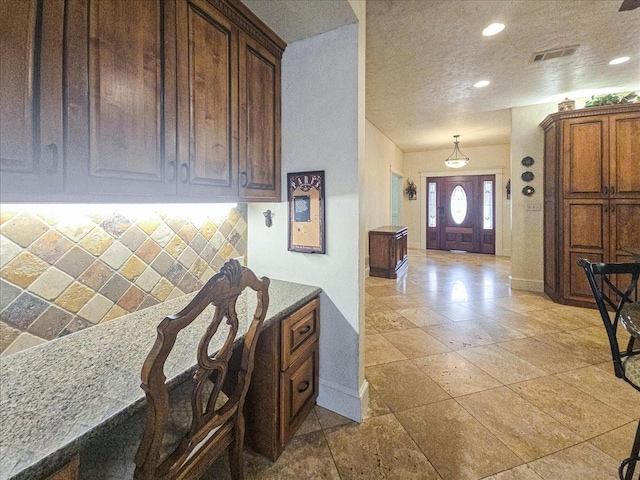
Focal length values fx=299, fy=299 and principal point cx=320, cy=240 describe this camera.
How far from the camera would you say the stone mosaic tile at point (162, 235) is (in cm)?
152

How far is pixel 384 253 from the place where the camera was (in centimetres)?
534

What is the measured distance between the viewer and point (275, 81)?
1891 mm

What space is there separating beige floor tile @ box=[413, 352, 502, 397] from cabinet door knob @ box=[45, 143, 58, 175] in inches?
97.4

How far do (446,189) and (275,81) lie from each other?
7.56 meters

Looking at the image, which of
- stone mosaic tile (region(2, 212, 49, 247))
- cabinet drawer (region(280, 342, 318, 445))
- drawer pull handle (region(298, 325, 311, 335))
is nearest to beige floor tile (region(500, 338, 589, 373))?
cabinet drawer (region(280, 342, 318, 445))

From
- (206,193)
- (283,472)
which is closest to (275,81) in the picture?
(206,193)

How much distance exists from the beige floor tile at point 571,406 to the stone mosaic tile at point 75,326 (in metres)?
2.64

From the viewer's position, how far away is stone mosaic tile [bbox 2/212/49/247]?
40.4 inches

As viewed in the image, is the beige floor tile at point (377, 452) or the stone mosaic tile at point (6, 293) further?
the beige floor tile at point (377, 452)

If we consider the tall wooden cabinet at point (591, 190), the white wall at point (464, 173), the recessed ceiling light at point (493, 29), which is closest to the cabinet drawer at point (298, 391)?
the recessed ceiling light at point (493, 29)

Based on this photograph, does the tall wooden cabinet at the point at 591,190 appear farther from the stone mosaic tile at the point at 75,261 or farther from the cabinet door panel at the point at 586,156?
the stone mosaic tile at the point at 75,261

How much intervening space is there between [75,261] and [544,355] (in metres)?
3.44

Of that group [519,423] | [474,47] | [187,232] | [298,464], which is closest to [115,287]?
[187,232]

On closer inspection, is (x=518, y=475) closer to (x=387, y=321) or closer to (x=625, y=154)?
(x=387, y=321)
